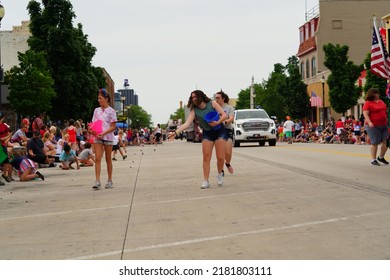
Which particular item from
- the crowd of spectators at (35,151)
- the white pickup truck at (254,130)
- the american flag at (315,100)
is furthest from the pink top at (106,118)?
the american flag at (315,100)

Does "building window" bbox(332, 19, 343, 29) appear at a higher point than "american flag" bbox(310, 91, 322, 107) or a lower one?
higher

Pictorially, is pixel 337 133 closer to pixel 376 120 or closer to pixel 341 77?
pixel 341 77

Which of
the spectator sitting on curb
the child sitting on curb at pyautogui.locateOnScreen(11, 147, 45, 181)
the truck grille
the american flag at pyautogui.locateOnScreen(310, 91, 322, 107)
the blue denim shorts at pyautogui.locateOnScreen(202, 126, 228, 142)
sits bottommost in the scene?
the child sitting on curb at pyautogui.locateOnScreen(11, 147, 45, 181)

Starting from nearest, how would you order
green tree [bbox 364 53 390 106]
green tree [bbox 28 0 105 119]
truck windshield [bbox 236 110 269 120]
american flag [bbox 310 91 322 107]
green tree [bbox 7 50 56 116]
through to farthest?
truck windshield [bbox 236 110 269 120]
green tree [bbox 364 53 390 106]
green tree [bbox 7 50 56 116]
green tree [bbox 28 0 105 119]
american flag [bbox 310 91 322 107]

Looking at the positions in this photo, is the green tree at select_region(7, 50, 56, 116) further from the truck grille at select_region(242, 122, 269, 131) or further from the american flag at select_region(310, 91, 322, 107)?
the american flag at select_region(310, 91, 322, 107)

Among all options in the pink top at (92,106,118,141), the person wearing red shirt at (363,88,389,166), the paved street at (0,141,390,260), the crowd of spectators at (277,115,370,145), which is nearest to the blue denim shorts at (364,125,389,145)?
the person wearing red shirt at (363,88,389,166)

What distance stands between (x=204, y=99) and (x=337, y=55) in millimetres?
47826

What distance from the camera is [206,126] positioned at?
486 inches

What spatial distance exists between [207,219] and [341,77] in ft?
169

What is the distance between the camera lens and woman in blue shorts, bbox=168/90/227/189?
39.9 feet

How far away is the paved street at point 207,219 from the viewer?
6.27 metres

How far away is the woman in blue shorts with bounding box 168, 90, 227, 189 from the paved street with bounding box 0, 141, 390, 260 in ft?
1.49

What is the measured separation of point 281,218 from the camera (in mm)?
8109
